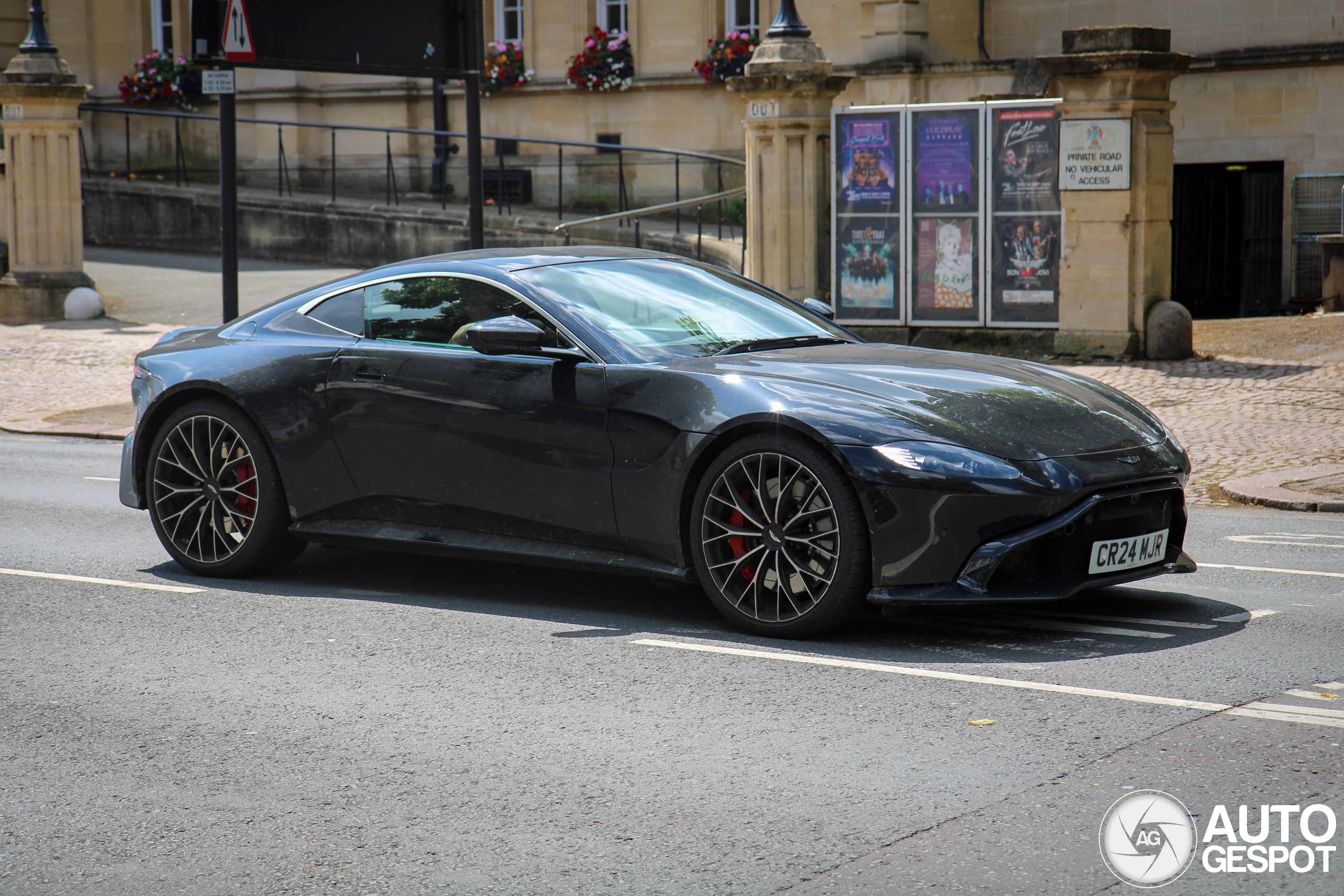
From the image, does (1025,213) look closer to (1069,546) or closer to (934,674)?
(1069,546)

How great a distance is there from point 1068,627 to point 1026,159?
10.1m

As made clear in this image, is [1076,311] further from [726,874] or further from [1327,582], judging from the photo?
[726,874]

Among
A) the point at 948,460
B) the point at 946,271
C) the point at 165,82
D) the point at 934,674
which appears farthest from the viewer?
the point at 165,82

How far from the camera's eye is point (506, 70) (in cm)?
2819

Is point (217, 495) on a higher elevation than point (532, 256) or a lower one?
lower

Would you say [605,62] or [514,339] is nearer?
[514,339]

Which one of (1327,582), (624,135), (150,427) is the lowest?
(1327,582)

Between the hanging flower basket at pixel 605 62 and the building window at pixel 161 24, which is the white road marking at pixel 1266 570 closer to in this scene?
the hanging flower basket at pixel 605 62

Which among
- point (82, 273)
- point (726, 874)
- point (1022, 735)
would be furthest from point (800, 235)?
point (726, 874)

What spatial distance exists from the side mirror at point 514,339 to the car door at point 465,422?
0.04m

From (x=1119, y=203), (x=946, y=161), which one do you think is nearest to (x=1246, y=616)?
(x=1119, y=203)

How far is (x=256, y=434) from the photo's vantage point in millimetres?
7270

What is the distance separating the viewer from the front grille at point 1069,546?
567cm

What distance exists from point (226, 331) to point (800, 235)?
10282 mm
